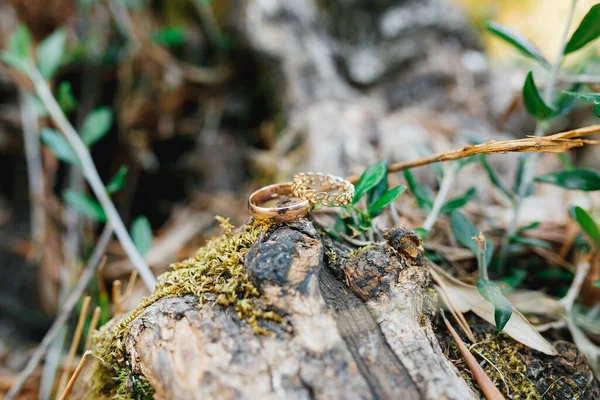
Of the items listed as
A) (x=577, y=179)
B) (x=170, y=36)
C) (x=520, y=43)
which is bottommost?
(x=577, y=179)

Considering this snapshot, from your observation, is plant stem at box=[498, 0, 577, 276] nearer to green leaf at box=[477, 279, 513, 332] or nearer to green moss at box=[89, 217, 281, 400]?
green leaf at box=[477, 279, 513, 332]

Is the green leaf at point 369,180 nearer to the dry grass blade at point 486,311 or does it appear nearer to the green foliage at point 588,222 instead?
the dry grass blade at point 486,311

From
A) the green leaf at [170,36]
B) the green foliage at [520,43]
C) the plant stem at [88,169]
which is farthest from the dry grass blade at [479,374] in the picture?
the green leaf at [170,36]

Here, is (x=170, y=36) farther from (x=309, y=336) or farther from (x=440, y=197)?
(x=309, y=336)

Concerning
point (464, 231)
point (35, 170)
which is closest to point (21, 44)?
point (35, 170)

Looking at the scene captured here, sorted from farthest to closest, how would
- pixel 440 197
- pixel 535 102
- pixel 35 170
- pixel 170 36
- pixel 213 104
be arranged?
pixel 213 104 < pixel 170 36 < pixel 35 170 < pixel 440 197 < pixel 535 102

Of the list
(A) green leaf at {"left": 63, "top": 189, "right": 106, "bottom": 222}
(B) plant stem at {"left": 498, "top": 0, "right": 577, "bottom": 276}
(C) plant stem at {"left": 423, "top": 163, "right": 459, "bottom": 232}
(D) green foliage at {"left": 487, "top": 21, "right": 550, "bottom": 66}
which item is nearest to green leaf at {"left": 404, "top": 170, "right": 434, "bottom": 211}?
(C) plant stem at {"left": 423, "top": 163, "right": 459, "bottom": 232}

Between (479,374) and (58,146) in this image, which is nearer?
(479,374)
